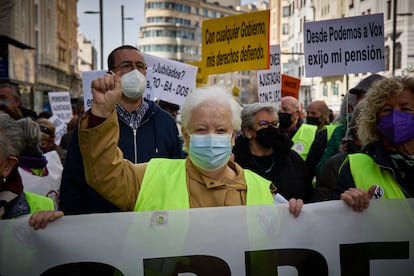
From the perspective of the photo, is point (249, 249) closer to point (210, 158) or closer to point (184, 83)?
point (210, 158)

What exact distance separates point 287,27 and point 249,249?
87623 mm

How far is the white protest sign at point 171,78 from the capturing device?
7012mm

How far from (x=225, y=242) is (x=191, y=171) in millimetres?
385

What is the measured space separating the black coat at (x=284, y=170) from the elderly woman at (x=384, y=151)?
1.23 metres

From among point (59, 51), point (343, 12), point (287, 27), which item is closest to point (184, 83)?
point (343, 12)

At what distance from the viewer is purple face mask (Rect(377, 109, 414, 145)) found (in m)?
2.78

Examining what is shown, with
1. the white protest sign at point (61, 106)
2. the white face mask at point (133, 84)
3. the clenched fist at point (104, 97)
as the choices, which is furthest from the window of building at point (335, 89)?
the clenched fist at point (104, 97)

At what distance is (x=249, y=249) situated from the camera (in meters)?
2.65

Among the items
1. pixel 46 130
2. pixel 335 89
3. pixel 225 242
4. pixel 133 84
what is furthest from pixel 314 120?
pixel 335 89

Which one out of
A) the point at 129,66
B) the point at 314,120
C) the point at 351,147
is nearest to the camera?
the point at 129,66

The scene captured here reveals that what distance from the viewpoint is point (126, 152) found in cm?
361

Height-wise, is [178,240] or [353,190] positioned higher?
[353,190]

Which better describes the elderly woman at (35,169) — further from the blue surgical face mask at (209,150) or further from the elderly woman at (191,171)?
the blue surgical face mask at (209,150)

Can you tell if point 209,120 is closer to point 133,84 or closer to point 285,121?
point 133,84
